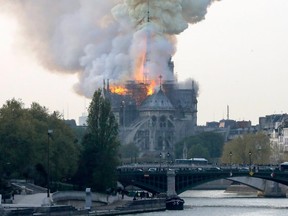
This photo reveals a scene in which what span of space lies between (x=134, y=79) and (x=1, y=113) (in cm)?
8479

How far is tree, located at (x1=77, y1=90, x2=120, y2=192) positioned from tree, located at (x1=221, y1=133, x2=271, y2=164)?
55.4 metres

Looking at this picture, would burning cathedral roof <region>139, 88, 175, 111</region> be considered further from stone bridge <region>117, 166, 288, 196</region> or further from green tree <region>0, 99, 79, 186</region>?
green tree <region>0, 99, 79, 186</region>

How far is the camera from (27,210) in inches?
3081

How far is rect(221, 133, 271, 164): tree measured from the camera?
16414 cm

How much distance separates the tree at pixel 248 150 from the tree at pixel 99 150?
182 feet

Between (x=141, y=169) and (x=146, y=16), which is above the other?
(x=146, y=16)

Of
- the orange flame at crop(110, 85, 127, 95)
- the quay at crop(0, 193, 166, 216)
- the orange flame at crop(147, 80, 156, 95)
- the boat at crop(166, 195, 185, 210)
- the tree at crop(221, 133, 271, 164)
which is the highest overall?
the orange flame at crop(147, 80, 156, 95)

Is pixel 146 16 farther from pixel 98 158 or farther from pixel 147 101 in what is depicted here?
pixel 98 158

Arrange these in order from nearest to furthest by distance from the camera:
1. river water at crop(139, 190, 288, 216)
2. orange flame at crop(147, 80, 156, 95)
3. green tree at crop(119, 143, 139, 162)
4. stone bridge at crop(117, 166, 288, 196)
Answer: river water at crop(139, 190, 288, 216) → stone bridge at crop(117, 166, 288, 196) → green tree at crop(119, 143, 139, 162) → orange flame at crop(147, 80, 156, 95)

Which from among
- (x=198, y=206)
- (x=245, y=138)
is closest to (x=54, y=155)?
(x=198, y=206)

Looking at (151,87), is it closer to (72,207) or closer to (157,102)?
(157,102)

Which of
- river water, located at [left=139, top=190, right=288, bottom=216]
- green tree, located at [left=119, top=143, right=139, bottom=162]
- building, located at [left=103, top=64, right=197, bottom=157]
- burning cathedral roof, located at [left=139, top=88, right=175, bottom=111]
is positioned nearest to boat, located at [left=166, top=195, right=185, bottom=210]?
river water, located at [left=139, top=190, right=288, bottom=216]

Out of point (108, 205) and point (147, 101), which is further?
point (147, 101)

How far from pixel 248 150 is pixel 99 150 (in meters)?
62.5
